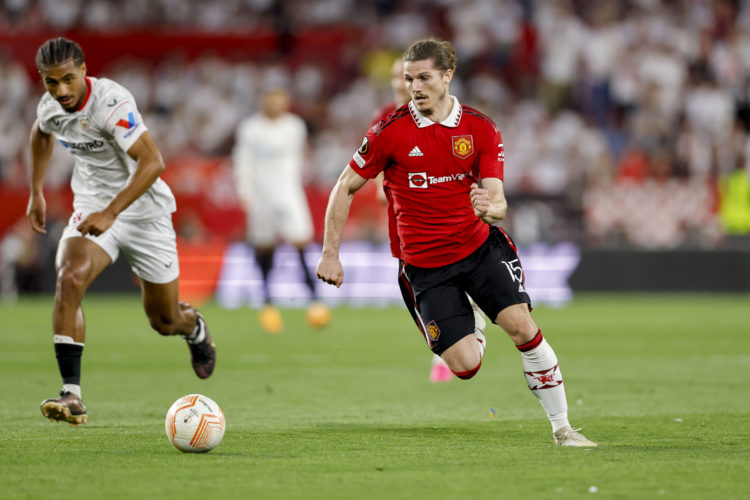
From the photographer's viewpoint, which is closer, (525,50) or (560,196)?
(560,196)

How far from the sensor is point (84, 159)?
7.64 meters

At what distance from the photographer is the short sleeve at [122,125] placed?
729cm

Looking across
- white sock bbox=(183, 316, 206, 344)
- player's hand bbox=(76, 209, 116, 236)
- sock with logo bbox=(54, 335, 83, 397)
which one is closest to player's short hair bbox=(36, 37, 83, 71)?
player's hand bbox=(76, 209, 116, 236)

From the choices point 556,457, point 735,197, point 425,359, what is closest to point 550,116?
point 735,197

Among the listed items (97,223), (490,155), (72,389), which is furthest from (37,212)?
(490,155)

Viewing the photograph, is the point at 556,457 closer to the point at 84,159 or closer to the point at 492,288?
the point at 492,288

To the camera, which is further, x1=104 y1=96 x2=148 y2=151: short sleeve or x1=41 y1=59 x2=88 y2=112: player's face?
x1=104 y1=96 x2=148 y2=151: short sleeve

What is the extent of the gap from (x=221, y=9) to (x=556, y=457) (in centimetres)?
2047

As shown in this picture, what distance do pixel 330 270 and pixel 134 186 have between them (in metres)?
1.70

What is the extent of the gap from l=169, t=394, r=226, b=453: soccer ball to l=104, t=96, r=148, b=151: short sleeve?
2.07 m

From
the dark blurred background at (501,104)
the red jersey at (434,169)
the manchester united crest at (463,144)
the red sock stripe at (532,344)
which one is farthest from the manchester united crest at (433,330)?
the dark blurred background at (501,104)

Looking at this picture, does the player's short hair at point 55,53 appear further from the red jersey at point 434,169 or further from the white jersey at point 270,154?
the white jersey at point 270,154

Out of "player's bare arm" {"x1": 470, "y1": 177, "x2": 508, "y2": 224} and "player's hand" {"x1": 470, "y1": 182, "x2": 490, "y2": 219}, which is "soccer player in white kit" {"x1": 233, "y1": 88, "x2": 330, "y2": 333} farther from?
"player's hand" {"x1": 470, "y1": 182, "x2": 490, "y2": 219}

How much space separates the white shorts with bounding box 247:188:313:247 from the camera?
15.4 m
